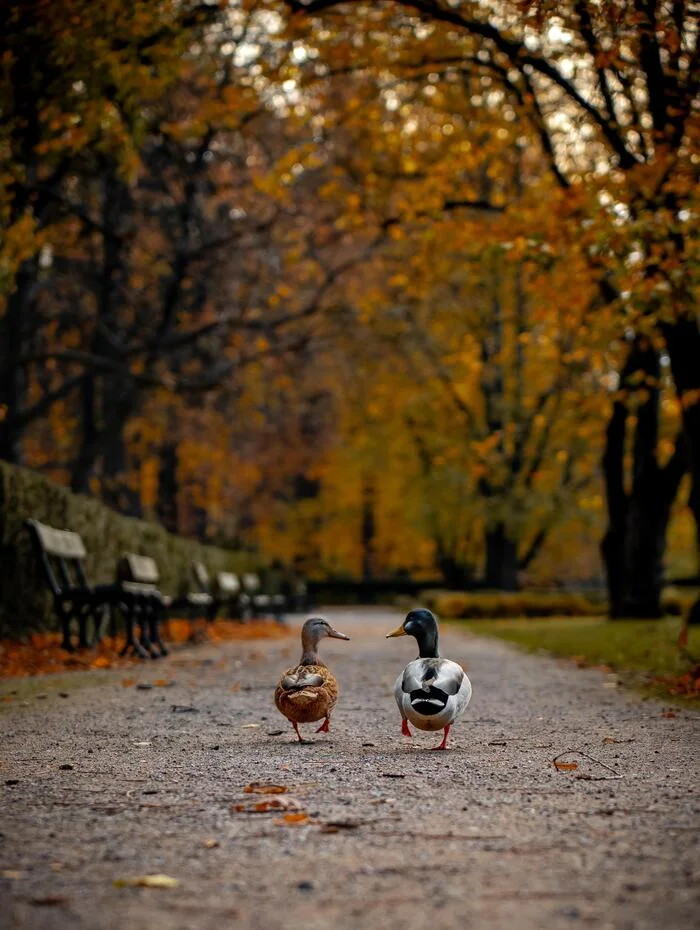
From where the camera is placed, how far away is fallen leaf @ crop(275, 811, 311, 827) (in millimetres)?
4355

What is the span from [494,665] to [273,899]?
10.3 metres

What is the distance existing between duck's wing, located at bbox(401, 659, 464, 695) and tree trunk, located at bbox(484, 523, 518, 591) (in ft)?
89.2

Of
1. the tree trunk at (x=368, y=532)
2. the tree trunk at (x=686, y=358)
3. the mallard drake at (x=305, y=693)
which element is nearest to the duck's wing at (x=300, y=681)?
the mallard drake at (x=305, y=693)

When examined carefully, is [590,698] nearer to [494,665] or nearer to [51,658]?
[494,665]

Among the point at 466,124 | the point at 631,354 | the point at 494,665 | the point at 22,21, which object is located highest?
the point at 466,124

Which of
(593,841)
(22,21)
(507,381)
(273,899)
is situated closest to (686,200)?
(22,21)

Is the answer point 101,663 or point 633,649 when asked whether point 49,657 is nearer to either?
point 101,663

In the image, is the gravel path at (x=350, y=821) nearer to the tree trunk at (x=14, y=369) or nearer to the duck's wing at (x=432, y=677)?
the duck's wing at (x=432, y=677)

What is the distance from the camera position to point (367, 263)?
2712 cm

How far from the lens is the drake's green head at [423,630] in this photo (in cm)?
644

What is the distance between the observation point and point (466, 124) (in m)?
19.8

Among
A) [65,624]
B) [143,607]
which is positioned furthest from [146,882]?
[143,607]

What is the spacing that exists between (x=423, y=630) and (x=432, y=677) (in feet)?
1.20

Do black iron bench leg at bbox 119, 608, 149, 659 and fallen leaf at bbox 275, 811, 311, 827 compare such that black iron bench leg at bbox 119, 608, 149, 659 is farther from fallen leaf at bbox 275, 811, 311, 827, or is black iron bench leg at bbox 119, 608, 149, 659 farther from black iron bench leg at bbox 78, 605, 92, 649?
fallen leaf at bbox 275, 811, 311, 827
